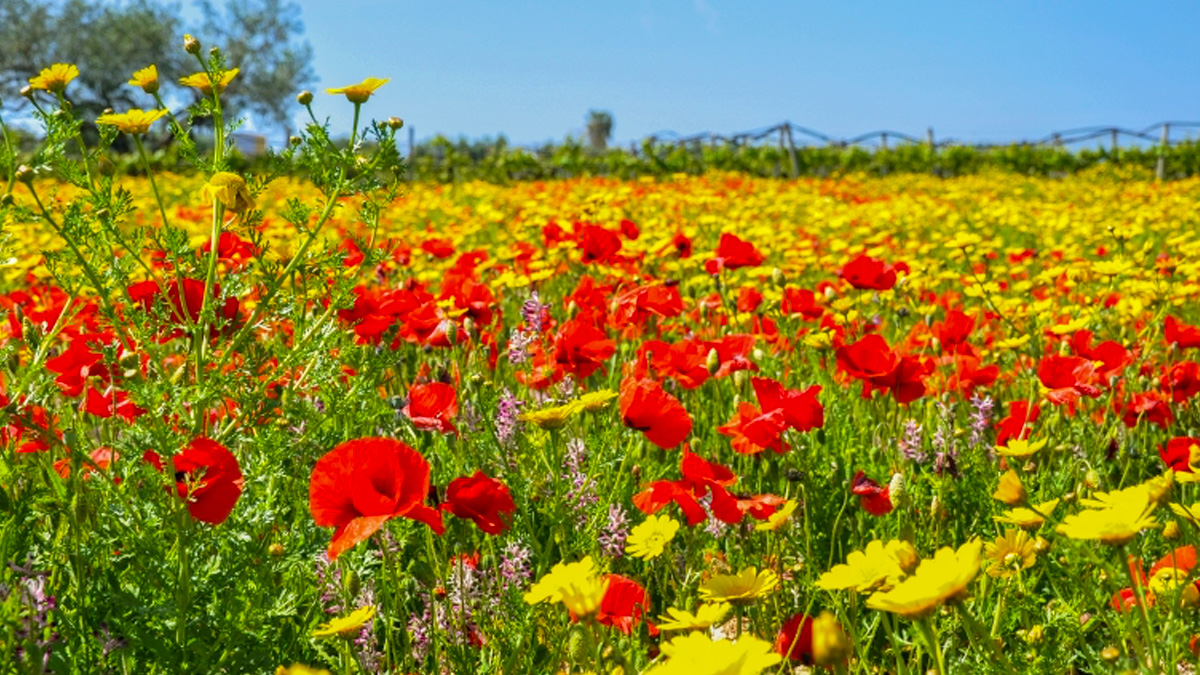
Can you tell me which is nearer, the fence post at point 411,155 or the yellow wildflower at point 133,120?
the yellow wildflower at point 133,120

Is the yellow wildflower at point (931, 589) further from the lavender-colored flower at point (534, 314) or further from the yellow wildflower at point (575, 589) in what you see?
the lavender-colored flower at point (534, 314)

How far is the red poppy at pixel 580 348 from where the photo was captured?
1984 millimetres

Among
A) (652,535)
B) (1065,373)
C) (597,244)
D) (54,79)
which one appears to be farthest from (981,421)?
(54,79)

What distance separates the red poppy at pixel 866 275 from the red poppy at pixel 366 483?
1.58 meters

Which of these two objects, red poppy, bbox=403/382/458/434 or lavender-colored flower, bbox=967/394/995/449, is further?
lavender-colored flower, bbox=967/394/995/449

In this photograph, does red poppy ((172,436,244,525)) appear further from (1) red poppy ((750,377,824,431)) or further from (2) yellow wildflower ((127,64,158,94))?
(1) red poppy ((750,377,824,431))

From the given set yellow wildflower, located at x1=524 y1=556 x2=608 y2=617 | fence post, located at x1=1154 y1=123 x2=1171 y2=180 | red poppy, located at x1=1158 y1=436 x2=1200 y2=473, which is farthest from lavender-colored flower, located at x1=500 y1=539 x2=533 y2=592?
fence post, located at x1=1154 y1=123 x2=1171 y2=180

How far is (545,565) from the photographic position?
1581mm

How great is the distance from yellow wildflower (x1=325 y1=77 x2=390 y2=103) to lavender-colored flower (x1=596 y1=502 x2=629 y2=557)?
746mm

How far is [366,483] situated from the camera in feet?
3.86

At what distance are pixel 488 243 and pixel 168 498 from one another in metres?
5.26

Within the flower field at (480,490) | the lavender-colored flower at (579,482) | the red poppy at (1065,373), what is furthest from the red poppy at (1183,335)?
the lavender-colored flower at (579,482)

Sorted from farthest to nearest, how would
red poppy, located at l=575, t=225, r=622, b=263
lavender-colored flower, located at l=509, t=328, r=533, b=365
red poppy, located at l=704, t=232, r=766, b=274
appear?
red poppy, located at l=575, t=225, r=622, b=263
red poppy, located at l=704, t=232, r=766, b=274
lavender-colored flower, located at l=509, t=328, r=533, b=365

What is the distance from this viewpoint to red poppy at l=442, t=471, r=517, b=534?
1342 millimetres
